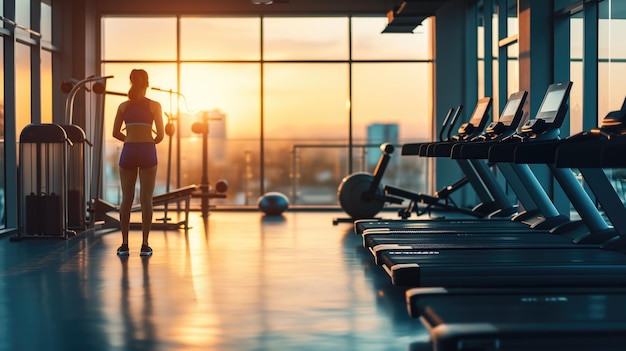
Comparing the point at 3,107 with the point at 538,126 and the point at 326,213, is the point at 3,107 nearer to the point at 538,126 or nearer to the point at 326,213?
the point at 326,213

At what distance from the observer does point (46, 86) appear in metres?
9.28

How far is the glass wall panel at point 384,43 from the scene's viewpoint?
Answer: 34.5 ft

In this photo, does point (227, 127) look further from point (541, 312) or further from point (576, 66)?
point (541, 312)

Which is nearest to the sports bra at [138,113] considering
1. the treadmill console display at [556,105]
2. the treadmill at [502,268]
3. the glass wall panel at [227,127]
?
the treadmill at [502,268]

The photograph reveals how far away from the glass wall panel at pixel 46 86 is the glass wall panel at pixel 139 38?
3.77 feet

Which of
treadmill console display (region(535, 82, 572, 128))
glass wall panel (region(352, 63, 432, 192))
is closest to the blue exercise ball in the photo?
glass wall panel (region(352, 63, 432, 192))

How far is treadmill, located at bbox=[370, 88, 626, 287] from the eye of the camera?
3.70 meters

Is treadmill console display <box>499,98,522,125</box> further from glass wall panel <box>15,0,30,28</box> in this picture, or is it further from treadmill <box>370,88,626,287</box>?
glass wall panel <box>15,0,30,28</box>

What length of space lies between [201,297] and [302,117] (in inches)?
274

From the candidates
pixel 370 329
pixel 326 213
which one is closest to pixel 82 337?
pixel 370 329

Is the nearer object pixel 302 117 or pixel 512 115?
pixel 512 115

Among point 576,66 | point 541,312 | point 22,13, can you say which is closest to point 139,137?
point 22,13

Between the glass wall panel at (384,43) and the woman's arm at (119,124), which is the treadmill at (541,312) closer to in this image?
the woman's arm at (119,124)

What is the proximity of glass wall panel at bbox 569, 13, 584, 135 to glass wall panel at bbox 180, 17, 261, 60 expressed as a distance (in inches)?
168
